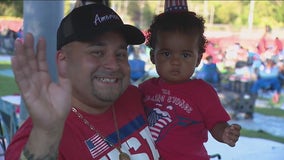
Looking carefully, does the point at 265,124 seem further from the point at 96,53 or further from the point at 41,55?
the point at 41,55

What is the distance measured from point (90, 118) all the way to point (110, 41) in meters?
0.31

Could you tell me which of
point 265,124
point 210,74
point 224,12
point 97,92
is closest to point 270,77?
point 210,74

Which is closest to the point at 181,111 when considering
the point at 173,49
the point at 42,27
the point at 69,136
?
the point at 173,49

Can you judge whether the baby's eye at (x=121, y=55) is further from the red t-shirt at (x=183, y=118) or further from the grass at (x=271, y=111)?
the grass at (x=271, y=111)

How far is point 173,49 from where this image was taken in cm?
217

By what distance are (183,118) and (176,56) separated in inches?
12.1

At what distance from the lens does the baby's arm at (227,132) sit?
1991 millimetres

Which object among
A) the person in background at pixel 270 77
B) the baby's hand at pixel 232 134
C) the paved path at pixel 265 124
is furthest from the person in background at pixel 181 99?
the person in background at pixel 270 77

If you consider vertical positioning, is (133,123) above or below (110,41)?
below

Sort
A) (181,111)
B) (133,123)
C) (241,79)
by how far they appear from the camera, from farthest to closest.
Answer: (241,79) → (181,111) → (133,123)

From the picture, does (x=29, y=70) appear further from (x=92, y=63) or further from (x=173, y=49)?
(x=173, y=49)

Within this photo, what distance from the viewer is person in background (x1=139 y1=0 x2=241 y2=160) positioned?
2043mm

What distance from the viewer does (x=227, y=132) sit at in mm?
2004

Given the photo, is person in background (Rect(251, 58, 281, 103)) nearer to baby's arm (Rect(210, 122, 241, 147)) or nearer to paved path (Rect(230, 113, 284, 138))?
paved path (Rect(230, 113, 284, 138))
